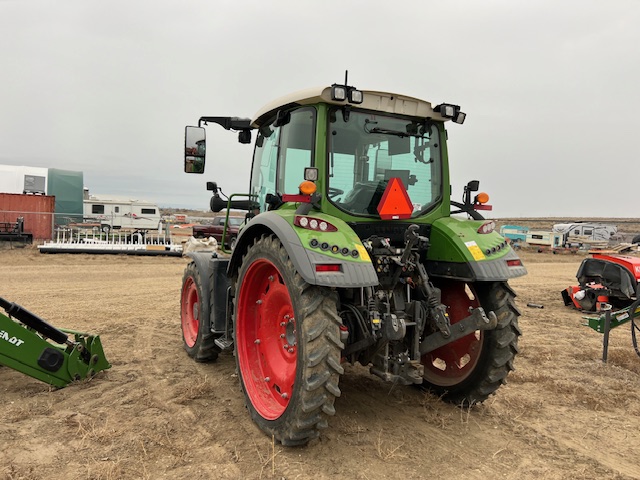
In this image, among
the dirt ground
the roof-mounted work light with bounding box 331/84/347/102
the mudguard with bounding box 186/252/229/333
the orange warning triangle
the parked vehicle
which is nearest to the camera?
the dirt ground

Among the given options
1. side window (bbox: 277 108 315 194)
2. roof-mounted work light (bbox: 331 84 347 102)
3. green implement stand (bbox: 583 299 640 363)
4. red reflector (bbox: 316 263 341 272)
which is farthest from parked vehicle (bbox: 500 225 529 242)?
red reflector (bbox: 316 263 341 272)

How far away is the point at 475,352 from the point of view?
4023 mm

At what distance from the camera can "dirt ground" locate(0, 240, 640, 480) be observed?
3062 mm

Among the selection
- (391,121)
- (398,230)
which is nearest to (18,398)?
→ (398,230)

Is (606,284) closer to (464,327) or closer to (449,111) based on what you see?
(449,111)

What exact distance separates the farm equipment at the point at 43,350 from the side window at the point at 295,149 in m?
2.39

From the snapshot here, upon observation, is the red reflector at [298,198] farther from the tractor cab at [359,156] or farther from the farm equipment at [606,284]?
the farm equipment at [606,284]

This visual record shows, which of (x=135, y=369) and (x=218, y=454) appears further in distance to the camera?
(x=135, y=369)

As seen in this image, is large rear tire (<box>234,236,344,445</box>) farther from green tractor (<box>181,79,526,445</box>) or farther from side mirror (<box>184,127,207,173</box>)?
side mirror (<box>184,127,207,173</box>)

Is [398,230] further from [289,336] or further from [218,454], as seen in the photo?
[218,454]

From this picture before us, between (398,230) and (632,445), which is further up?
(398,230)

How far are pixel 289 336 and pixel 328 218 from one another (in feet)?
3.19

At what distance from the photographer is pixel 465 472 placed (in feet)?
10.1

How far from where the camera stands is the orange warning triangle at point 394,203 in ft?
12.4
